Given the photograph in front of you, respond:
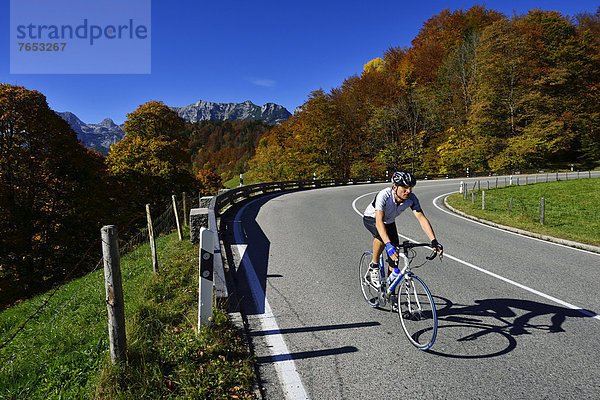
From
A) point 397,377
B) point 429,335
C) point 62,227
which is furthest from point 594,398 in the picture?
point 62,227

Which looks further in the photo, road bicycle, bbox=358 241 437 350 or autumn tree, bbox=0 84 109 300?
autumn tree, bbox=0 84 109 300

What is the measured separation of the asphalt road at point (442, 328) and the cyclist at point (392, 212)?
3.14 feet

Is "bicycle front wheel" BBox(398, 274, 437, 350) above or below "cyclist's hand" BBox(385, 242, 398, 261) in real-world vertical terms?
below

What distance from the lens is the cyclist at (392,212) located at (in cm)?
390

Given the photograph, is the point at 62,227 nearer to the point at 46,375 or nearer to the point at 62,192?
the point at 62,192

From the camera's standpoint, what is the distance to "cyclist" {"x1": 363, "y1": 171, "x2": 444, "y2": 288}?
3.90 m

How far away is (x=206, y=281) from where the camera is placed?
370 centimetres

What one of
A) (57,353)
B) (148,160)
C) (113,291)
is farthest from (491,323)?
(148,160)

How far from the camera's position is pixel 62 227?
16375 mm

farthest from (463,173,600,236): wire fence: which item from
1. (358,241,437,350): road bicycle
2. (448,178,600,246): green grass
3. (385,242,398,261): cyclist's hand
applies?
(385,242,398,261): cyclist's hand

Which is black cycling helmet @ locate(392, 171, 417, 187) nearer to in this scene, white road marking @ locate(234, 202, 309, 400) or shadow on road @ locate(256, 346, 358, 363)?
shadow on road @ locate(256, 346, 358, 363)

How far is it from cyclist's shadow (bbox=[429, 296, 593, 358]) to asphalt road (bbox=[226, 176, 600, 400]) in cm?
1

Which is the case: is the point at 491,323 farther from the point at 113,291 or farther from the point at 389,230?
the point at 113,291

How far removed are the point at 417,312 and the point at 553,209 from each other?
629 inches
